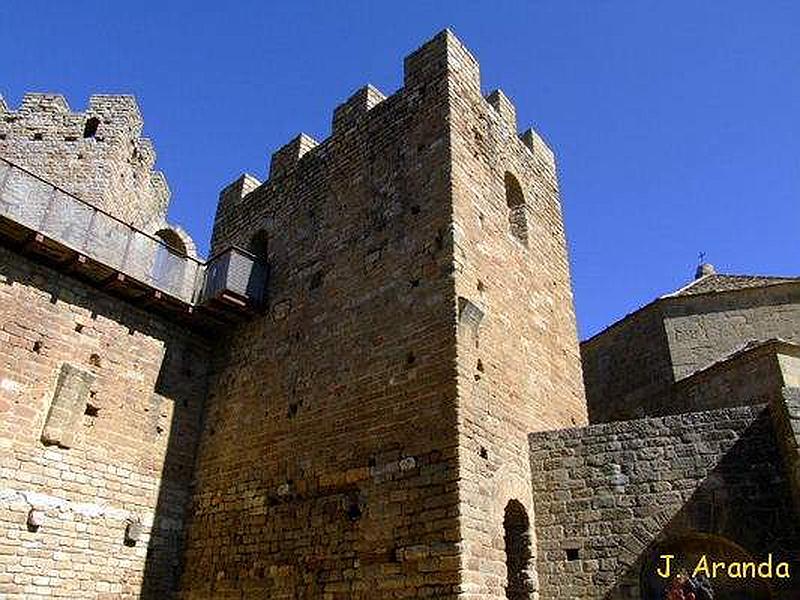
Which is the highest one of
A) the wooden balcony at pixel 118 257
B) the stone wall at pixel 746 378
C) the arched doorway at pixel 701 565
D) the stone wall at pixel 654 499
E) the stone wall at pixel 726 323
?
the stone wall at pixel 726 323

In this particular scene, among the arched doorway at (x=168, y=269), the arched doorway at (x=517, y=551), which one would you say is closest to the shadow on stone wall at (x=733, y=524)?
the arched doorway at (x=517, y=551)

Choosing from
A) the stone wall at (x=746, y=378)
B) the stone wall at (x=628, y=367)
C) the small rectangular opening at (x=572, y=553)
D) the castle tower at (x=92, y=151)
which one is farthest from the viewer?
the castle tower at (x=92, y=151)

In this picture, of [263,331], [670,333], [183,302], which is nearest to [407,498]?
[263,331]

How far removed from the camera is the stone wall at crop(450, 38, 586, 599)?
6566 millimetres

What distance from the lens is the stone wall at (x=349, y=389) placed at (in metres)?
6.61

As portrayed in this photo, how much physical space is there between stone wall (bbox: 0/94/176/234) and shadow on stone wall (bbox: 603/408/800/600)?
1168 centimetres

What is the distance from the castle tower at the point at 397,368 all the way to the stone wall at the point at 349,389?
0.09 ft

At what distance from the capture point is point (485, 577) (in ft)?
20.0

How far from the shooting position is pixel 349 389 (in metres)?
7.82

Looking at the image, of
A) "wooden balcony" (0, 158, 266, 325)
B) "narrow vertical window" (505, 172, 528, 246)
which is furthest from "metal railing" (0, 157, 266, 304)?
"narrow vertical window" (505, 172, 528, 246)

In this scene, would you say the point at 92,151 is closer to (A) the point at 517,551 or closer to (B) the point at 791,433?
(A) the point at 517,551

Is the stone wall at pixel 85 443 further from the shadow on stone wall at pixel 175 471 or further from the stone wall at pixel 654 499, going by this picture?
the stone wall at pixel 654 499

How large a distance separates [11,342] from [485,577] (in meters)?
6.50

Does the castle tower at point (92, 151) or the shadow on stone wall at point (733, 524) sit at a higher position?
the castle tower at point (92, 151)
